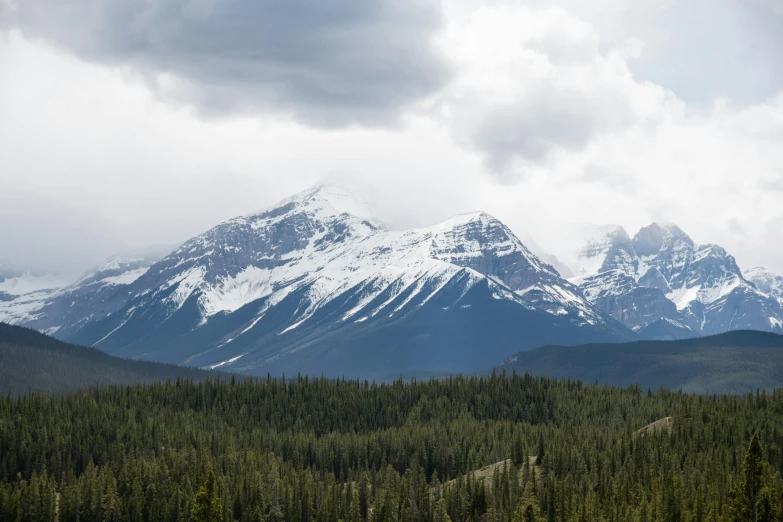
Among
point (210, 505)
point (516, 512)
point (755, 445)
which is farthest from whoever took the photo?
point (516, 512)

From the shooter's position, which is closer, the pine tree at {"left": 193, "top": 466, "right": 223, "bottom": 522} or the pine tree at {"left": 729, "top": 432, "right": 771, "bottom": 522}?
the pine tree at {"left": 729, "top": 432, "right": 771, "bottom": 522}

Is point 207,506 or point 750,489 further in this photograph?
point 207,506

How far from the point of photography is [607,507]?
648 ft

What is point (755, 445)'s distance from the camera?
523 ft

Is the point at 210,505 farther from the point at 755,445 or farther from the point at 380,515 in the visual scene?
the point at 755,445

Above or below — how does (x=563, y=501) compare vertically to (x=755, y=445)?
below

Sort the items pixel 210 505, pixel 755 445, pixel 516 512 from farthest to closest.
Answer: pixel 516 512
pixel 210 505
pixel 755 445

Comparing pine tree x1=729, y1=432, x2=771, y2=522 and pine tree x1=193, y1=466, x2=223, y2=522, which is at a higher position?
pine tree x1=729, y1=432, x2=771, y2=522

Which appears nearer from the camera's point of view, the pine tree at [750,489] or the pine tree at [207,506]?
the pine tree at [750,489]

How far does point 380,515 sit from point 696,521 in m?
55.5

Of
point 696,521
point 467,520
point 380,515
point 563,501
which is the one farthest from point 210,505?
point 696,521

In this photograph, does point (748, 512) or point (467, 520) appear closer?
point (748, 512)

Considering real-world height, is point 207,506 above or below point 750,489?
below

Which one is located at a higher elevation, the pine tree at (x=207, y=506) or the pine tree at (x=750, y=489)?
the pine tree at (x=750, y=489)
